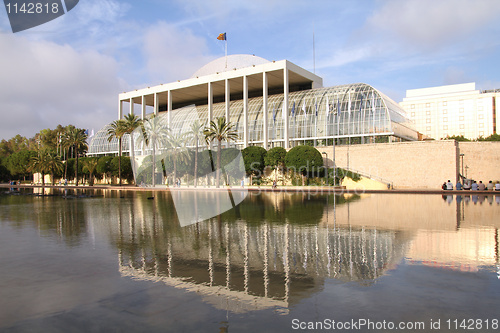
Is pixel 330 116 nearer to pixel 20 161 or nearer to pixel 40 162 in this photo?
pixel 40 162

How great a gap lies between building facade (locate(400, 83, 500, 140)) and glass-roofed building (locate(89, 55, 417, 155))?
62.9 meters

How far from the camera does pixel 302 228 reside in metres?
13.9

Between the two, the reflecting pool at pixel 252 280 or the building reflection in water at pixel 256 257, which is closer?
the reflecting pool at pixel 252 280

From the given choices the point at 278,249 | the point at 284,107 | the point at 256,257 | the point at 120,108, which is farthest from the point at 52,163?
the point at 256,257

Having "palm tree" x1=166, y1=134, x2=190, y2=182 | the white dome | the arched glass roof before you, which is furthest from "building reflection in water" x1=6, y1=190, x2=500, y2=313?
the white dome

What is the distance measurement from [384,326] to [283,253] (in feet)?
14.8

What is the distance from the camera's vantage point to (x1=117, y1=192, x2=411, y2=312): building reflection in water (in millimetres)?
6719

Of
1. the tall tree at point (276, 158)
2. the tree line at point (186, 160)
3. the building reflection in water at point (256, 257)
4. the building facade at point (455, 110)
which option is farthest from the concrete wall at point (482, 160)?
the building facade at point (455, 110)

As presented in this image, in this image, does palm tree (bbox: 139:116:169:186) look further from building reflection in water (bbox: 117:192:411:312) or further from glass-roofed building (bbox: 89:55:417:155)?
building reflection in water (bbox: 117:192:411:312)

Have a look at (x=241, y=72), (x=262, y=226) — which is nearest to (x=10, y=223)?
(x=262, y=226)

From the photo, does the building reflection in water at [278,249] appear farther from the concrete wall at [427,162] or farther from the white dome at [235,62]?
the white dome at [235,62]

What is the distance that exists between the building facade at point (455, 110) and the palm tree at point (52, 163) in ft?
312

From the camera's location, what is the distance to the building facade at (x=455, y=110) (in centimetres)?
11038

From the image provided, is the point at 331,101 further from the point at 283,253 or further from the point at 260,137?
the point at 283,253
